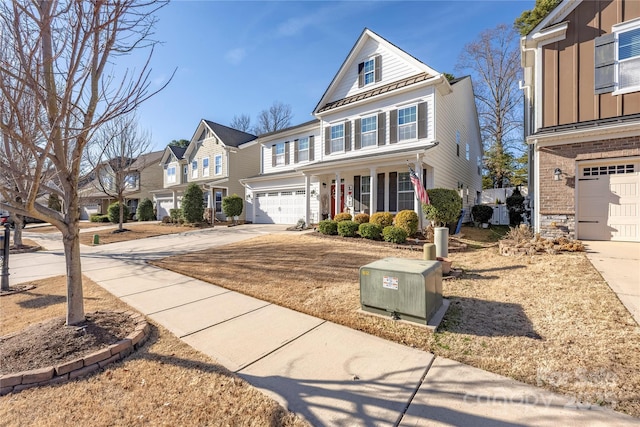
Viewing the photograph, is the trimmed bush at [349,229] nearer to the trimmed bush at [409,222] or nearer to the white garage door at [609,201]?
the trimmed bush at [409,222]

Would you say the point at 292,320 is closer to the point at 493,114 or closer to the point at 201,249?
the point at 201,249

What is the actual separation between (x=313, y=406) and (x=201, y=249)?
902cm

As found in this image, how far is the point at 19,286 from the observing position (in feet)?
20.2

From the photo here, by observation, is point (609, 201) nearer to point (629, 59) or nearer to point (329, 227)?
point (629, 59)

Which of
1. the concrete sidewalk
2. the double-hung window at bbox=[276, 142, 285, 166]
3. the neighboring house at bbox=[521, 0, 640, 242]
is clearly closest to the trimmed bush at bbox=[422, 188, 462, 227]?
the neighboring house at bbox=[521, 0, 640, 242]

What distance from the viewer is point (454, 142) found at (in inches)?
582

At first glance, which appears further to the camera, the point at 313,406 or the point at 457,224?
the point at 457,224

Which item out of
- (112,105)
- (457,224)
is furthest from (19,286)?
(457,224)

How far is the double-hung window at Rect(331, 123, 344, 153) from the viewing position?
14758 mm

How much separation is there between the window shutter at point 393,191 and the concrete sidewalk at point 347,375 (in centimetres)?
979

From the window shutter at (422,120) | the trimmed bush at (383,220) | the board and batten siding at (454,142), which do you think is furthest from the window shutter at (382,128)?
the trimmed bush at (383,220)

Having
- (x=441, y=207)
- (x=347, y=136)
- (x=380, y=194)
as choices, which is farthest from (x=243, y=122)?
(x=441, y=207)

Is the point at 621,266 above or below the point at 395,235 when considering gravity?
below

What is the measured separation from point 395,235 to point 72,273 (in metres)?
8.48
